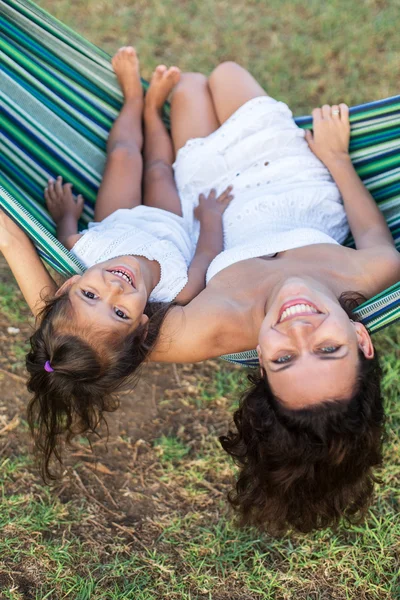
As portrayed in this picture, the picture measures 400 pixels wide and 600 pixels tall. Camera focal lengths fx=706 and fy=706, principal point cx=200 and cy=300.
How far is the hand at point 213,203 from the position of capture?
249 cm

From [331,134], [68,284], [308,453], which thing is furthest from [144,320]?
[331,134]

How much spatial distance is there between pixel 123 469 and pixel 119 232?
832mm

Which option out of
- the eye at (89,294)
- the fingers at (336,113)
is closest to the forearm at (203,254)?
the eye at (89,294)

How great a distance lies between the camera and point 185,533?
90.0 inches

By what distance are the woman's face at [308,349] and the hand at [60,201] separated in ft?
3.02

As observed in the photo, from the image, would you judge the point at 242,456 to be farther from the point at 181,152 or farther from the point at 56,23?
the point at 56,23

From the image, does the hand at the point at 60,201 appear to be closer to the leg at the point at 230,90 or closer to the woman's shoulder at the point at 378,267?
the leg at the point at 230,90

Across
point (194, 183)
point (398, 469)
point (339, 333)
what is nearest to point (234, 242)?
point (194, 183)

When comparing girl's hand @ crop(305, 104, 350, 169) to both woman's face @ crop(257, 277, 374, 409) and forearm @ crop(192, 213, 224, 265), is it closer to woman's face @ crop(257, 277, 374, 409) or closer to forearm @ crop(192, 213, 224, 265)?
forearm @ crop(192, 213, 224, 265)

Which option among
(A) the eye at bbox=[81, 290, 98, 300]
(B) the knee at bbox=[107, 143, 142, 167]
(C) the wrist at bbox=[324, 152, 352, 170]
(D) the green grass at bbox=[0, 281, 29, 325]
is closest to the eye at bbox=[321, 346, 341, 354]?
(A) the eye at bbox=[81, 290, 98, 300]

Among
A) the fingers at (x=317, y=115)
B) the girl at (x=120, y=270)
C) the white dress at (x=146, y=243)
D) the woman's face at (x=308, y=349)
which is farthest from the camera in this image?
the fingers at (x=317, y=115)

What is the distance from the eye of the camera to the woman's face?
5.72 ft

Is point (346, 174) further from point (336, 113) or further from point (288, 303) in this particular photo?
point (288, 303)

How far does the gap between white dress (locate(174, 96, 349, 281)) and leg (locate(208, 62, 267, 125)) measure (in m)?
0.09
